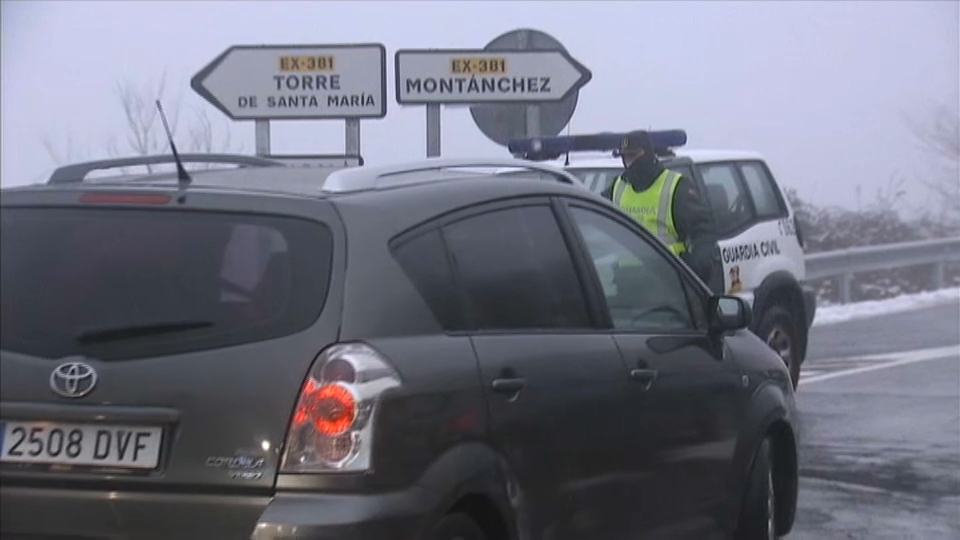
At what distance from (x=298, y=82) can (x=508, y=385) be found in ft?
30.3

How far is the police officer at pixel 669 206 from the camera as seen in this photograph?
37.4ft

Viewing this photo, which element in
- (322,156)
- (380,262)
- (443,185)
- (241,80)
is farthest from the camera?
(241,80)

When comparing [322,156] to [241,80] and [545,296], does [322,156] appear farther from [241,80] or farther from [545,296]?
[545,296]

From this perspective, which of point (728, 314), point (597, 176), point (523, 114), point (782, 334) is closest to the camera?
point (728, 314)

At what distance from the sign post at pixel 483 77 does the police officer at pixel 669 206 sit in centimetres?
314

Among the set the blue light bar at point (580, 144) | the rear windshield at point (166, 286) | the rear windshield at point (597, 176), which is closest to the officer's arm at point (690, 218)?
the blue light bar at point (580, 144)

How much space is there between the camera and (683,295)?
274 inches

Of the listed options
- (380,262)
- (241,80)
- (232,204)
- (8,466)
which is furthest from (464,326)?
(241,80)

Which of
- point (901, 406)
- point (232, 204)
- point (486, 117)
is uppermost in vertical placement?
point (232, 204)

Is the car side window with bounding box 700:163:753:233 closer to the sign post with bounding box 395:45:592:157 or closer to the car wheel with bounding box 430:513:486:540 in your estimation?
the sign post with bounding box 395:45:592:157

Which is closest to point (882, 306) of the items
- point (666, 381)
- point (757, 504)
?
point (757, 504)

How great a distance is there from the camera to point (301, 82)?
14414 mm

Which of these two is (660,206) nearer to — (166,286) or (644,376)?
(644,376)

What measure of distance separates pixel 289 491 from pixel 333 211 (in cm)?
81
